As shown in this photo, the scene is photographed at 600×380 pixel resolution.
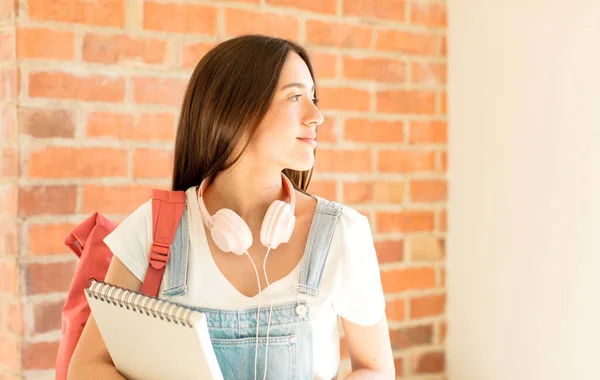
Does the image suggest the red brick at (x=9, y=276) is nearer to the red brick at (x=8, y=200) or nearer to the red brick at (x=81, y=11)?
the red brick at (x=8, y=200)

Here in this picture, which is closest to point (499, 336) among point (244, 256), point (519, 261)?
point (519, 261)

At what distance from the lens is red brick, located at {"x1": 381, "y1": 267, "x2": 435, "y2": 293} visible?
82.6 inches

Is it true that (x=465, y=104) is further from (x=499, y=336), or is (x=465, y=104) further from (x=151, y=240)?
(x=151, y=240)

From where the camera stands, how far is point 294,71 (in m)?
1.33

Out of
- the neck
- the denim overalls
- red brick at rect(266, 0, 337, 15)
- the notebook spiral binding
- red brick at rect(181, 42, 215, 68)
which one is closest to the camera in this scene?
the notebook spiral binding

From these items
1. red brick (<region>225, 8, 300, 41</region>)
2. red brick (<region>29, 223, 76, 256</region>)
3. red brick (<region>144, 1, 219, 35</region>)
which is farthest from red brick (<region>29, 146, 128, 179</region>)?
red brick (<region>225, 8, 300, 41</region>)

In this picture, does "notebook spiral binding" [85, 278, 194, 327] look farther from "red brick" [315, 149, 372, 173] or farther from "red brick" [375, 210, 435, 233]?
"red brick" [375, 210, 435, 233]

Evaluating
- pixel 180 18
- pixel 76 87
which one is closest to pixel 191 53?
pixel 180 18

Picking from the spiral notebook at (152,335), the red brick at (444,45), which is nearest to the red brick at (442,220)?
the red brick at (444,45)

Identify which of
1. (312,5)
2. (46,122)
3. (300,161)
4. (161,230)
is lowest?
(161,230)

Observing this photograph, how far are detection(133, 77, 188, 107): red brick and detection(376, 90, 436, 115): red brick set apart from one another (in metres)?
0.64

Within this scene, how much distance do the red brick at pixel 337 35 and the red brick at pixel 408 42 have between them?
51 mm

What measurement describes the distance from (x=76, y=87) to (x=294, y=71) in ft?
2.01

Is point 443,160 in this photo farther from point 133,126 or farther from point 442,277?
point 133,126
